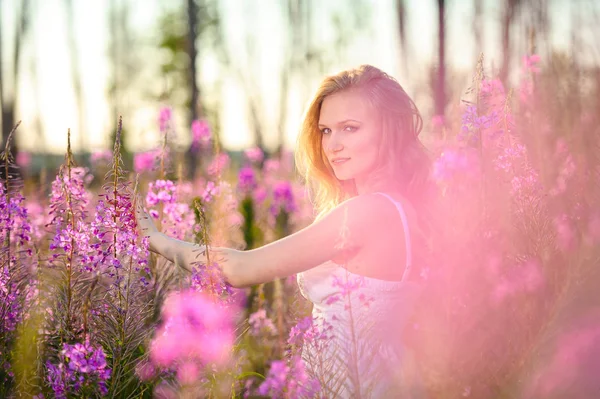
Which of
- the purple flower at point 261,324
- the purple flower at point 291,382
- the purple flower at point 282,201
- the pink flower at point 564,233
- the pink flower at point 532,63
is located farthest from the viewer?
the purple flower at point 282,201

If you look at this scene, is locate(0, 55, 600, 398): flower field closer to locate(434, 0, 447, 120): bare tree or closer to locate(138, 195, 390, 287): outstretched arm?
locate(138, 195, 390, 287): outstretched arm

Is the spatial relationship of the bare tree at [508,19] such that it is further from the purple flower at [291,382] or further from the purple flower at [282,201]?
the purple flower at [291,382]

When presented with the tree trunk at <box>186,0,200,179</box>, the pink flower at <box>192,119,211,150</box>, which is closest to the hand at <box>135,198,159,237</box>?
the pink flower at <box>192,119,211,150</box>

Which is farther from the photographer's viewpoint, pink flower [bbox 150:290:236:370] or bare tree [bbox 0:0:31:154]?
bare tree [bbox 0:0:31:154]

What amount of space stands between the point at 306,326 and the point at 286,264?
432mm

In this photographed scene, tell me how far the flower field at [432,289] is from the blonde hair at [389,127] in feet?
0.74

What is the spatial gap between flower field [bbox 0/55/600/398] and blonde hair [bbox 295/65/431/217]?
226mm

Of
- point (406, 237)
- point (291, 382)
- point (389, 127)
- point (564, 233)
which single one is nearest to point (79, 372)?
point (291, 382)

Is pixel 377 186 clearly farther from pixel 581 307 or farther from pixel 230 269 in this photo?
pixel 581 307

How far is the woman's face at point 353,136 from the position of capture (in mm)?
2740

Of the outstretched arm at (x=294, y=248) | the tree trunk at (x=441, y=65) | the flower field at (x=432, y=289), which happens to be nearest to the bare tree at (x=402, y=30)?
the tree trunk at (x=441, y=65)

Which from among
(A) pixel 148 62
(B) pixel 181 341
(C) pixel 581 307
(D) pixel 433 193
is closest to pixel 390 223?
(D) pixel 433 193

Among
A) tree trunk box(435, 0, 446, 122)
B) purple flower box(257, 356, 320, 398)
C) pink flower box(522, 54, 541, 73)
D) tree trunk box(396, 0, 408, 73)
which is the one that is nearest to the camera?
purple flower box(257, 356, 320, 398)

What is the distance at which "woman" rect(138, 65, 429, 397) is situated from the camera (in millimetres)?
1881
